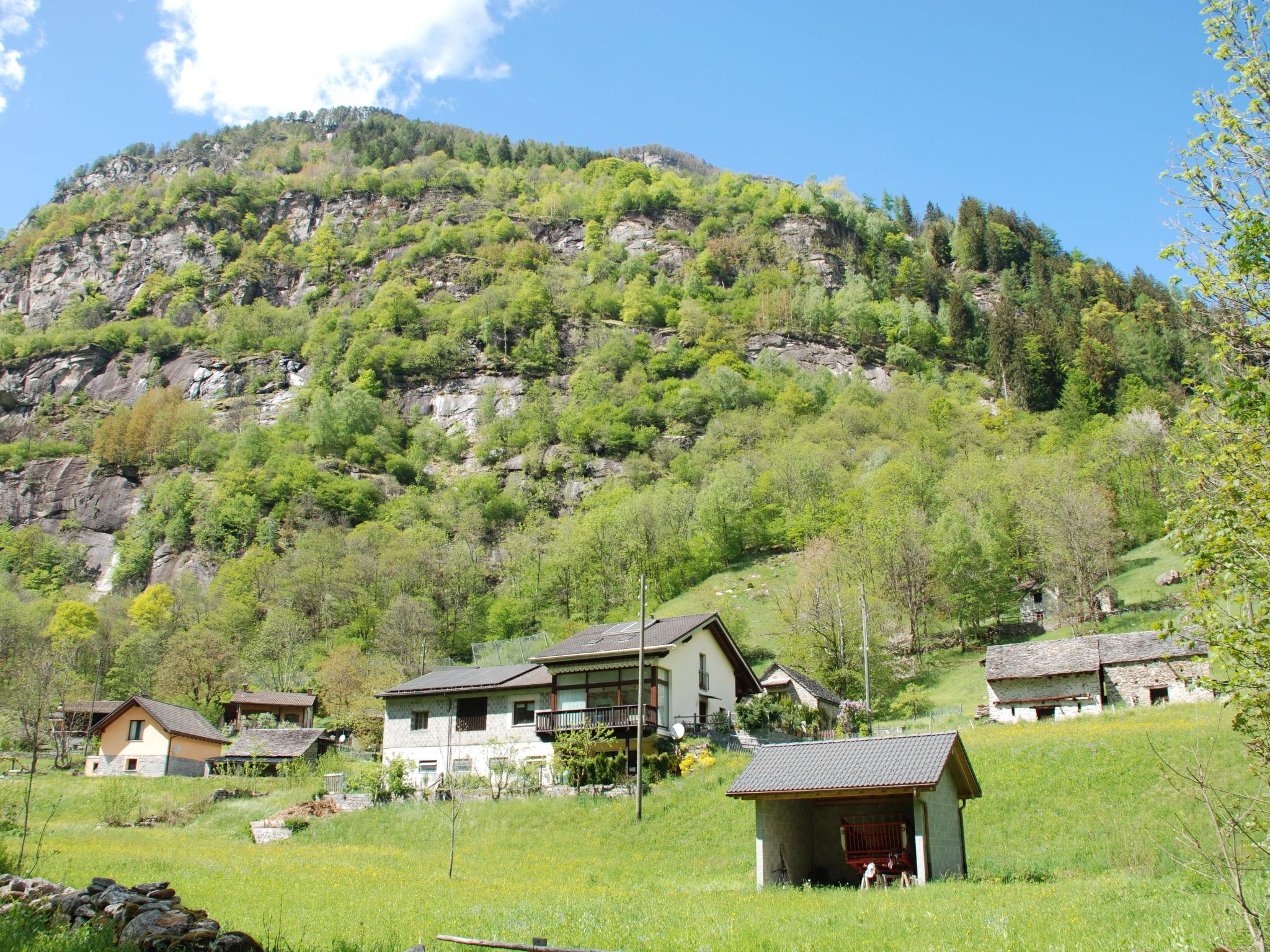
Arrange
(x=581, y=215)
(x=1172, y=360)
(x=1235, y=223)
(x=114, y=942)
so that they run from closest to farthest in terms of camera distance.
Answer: (x=114, y=942) → (x=1235, y=223) → (x=1172, y=360) → (x=581, y=215)

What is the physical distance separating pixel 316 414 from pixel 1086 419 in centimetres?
10251

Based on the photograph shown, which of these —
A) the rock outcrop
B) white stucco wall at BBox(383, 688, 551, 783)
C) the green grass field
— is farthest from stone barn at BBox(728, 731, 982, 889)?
the rock outcrop

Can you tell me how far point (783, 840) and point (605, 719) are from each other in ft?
50.6

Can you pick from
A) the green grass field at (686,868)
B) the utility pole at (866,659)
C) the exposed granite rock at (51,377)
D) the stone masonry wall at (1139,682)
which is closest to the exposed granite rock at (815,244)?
the exposed granite rock at (51,377)

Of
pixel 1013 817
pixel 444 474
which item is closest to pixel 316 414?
pixel 444 474

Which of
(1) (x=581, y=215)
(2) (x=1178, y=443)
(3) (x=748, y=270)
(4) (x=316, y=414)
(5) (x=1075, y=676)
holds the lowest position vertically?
(5) (x=1075, y=676)

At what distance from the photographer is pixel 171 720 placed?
165 ft

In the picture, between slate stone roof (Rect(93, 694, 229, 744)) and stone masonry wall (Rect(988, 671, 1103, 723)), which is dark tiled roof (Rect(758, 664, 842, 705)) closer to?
stone masonry wall (Rect(988, 671, 1103, 723))

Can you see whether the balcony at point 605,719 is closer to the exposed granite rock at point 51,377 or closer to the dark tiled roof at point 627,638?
the dark tiled roof at point 627,638

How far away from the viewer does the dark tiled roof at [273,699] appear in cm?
6069

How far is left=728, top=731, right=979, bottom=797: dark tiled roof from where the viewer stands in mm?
18266

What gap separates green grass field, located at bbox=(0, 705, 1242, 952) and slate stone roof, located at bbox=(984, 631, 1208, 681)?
657cm

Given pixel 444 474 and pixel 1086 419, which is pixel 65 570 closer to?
pixel 444 474

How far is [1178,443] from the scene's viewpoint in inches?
449
